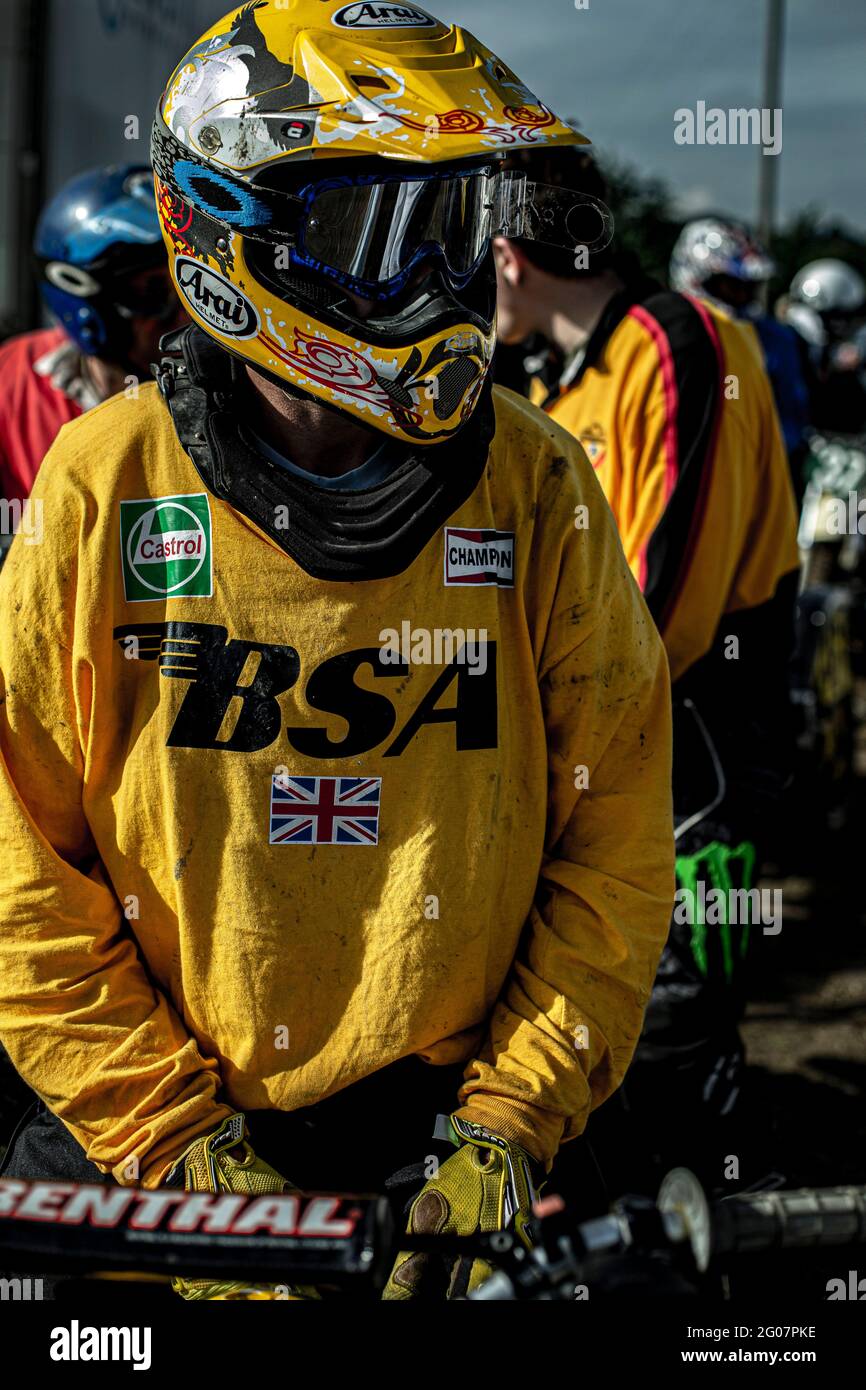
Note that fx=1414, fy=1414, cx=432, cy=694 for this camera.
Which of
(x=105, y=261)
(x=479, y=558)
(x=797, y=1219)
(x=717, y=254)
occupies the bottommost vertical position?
(x=797, y=1219)

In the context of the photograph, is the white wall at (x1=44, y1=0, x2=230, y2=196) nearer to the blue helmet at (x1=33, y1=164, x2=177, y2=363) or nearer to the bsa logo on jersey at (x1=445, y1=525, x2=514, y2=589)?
the blue helmet at (x1=33, y1=164, x2=177, y2=363)

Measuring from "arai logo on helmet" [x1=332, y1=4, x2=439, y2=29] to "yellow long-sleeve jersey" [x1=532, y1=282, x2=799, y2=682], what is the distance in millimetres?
1597

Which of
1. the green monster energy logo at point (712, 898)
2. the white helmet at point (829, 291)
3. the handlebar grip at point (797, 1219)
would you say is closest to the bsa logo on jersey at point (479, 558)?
the handlebar grip at point (797, 1219)

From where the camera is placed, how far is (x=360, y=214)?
192 centimetres

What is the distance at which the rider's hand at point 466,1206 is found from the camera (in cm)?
181

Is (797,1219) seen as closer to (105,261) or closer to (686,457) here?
(686,457)

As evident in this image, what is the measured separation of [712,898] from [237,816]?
1939 millimetres

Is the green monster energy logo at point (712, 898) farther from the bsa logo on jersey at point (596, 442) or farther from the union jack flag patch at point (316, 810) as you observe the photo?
the union jack flag patch at point (316, 810)

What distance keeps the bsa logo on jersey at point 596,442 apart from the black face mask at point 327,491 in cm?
156

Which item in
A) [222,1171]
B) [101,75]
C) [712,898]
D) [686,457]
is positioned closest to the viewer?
[222,1171]

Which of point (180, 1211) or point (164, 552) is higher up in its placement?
point (164, 552)

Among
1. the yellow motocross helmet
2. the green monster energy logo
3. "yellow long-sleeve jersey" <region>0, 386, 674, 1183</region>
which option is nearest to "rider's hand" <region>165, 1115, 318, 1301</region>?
"yellow long-sleeve jersey" <region>0, 386, 674, 1183</region>

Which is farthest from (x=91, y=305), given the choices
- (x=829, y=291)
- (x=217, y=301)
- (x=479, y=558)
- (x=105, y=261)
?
(x=829, y=291)
